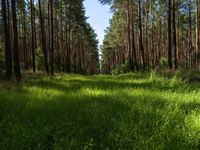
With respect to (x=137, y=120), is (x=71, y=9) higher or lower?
higher

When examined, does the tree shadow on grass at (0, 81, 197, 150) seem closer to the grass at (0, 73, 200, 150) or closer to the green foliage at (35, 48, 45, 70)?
the grass at (0, 73, 200, 150)

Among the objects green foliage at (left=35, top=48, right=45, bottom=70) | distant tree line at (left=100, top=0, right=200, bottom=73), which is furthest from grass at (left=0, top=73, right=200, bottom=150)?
green foliage at (left=35, top=48, right=45, bottom=70)

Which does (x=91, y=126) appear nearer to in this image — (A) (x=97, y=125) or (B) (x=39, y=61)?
(A) (x=97, y=125)

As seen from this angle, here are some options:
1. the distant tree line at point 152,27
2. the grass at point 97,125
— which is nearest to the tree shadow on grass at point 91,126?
the grass at point 97,125

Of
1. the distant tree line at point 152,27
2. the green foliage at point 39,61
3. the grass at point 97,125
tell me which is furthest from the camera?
the green foliage at point 39,61

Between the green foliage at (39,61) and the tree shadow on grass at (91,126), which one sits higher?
the green foliage at (39,61)

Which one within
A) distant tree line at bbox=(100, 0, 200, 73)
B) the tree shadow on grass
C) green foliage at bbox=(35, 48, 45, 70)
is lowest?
the tree shadow on grass

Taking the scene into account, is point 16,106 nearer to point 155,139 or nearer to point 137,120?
point 137,120

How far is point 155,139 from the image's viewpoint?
448 cm

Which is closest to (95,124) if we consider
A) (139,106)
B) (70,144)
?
(70,144)

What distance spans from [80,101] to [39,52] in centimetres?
3001

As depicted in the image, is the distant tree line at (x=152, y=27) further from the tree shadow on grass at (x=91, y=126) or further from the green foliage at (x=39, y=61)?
the tree shadow on grass at (x=91, y=126)

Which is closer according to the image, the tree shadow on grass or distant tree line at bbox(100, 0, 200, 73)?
the tree shadow on grass

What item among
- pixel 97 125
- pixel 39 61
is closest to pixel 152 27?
pixel 39 61
